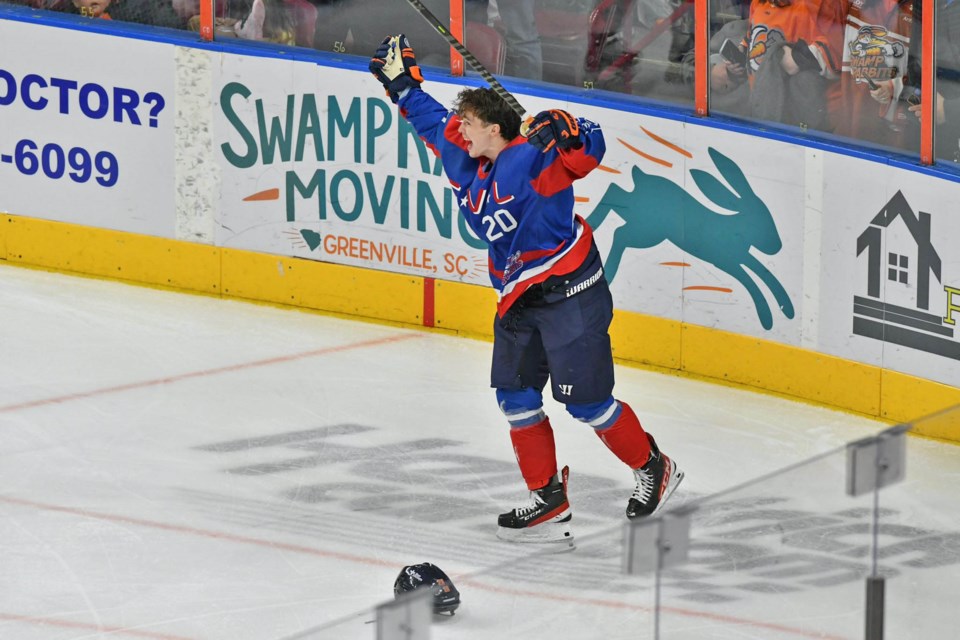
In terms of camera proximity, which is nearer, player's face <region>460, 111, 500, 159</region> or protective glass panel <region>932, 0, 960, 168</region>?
player's face <region>460, 111, 500, 159</region>

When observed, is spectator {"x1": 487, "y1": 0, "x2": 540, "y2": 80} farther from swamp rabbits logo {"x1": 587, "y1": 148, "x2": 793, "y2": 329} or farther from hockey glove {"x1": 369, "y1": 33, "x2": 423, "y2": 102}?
hockey glove {"x1": 369, "y1": 33, "x2": 423, "y2": 102}

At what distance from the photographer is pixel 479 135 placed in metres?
4.79

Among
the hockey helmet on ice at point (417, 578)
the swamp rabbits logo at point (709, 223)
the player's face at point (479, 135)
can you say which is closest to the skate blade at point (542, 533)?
the hockey helmet on ice at point (417, 578)

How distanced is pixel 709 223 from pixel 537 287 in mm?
1736

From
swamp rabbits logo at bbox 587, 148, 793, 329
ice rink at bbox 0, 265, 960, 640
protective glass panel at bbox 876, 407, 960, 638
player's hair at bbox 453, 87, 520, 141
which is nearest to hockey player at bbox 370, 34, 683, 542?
player's hair at bbox 453, 87, 520, 141

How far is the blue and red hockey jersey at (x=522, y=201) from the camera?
15.6ft

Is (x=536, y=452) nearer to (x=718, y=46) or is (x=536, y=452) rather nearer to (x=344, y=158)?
(x=718, y=46)

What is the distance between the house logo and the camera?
5824 millimetres

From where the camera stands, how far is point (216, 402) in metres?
6.30

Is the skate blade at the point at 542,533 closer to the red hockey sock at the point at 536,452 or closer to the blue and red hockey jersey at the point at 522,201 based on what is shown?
the red hockey sock at the point at 536,452

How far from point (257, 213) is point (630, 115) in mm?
1733

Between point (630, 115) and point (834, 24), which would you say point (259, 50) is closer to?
point (630, 115)

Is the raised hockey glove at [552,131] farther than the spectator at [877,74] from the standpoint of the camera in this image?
No

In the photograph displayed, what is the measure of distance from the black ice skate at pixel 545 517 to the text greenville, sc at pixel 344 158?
2.11 metres
